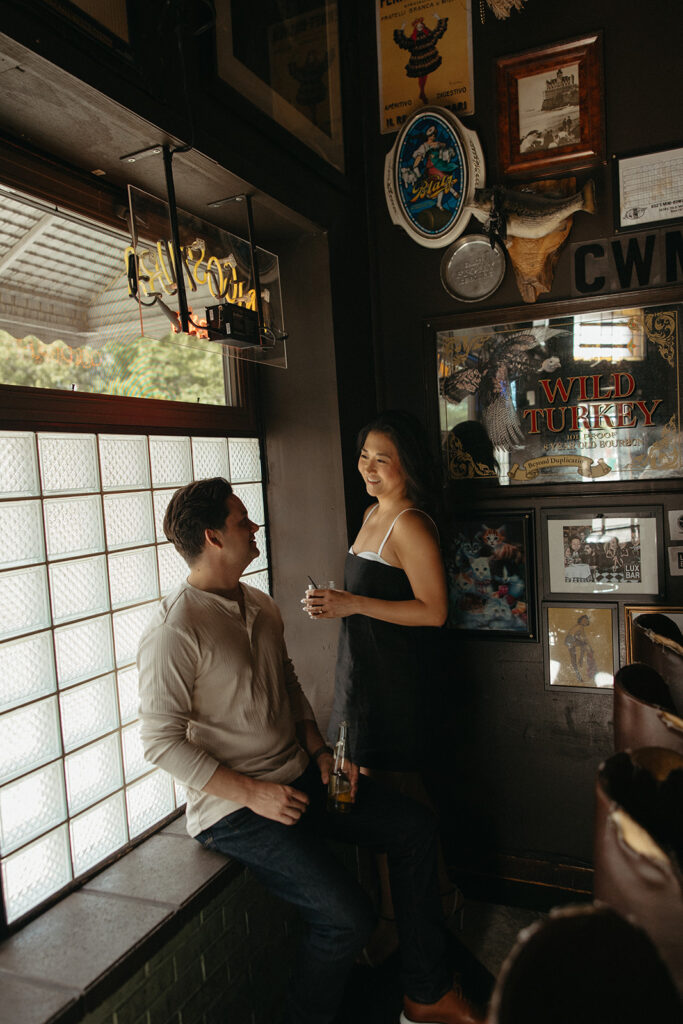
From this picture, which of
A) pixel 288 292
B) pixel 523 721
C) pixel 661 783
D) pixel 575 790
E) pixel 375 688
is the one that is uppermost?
pixel 288 292

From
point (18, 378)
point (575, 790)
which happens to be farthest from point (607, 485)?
point (18, 378)

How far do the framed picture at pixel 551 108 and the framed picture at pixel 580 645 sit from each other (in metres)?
1.63

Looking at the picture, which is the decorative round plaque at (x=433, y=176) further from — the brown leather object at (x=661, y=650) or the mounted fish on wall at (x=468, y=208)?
the brown leather object at (x=661, y=650)

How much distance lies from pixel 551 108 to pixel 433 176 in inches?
18.3

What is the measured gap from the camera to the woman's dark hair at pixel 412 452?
232 centimetres

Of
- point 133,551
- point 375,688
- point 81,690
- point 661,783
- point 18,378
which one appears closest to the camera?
point 661,783

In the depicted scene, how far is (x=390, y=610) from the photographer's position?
7.33ft

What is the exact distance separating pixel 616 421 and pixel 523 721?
1.20m

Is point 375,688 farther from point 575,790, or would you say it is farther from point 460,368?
point 460,368

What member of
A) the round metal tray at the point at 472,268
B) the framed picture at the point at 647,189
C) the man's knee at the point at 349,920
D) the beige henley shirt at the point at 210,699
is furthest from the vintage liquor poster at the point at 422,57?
the man's knee at the point at 349,920

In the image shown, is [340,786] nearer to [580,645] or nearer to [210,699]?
[210,699]

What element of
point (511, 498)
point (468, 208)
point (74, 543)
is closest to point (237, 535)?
point (74, 543)

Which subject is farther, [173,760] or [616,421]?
[616,421]

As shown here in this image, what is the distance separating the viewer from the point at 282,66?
2.29m
